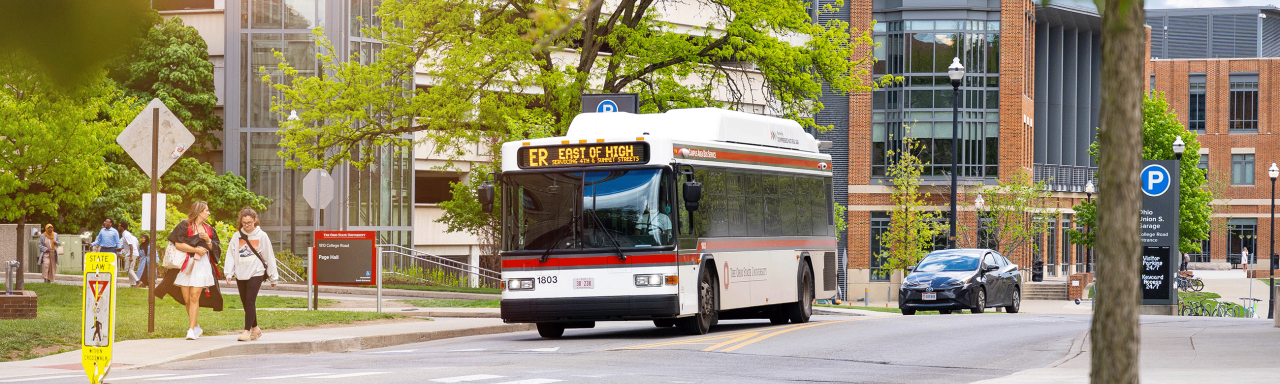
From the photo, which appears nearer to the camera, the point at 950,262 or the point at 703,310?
the point at 703,310

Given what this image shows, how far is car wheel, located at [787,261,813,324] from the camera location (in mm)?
21258

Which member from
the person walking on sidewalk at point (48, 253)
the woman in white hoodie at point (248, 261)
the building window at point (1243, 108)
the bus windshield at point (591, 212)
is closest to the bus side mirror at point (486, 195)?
the bus windshield at point (591, 212)

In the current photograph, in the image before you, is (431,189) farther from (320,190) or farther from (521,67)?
(320,190)

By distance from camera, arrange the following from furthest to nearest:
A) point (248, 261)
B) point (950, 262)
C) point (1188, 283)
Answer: point (1188, 283) → point (950, 262) → point (248, 261)

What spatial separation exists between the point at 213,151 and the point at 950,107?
30.4 m

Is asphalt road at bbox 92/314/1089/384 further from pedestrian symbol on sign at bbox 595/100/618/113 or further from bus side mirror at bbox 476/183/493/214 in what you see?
pedestrian symbol on sign at bbox 595/100/618/113

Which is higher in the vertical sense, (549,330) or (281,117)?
(281,117)

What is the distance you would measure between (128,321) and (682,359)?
26.8 feet

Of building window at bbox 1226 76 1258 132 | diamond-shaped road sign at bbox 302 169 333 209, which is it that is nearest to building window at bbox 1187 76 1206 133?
building window at bbox 1226 76 1258 132

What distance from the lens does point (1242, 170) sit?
8788 centimetres

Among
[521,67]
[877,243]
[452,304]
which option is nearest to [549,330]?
[452,304]

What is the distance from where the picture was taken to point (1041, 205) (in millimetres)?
57562

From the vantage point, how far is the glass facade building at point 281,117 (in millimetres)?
42969

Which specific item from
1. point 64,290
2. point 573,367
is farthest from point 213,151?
point 573,367
